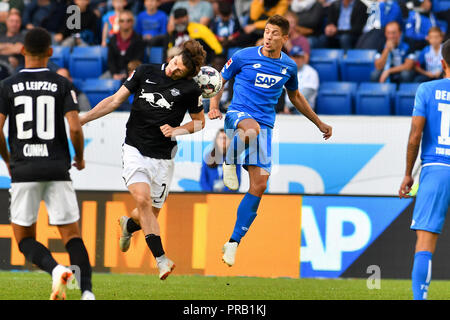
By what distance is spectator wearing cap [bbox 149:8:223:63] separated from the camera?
1561 cm

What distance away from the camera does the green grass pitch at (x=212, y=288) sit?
9.26 meters

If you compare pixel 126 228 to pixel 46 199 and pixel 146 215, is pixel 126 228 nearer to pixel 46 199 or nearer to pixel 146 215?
pixel 146 215

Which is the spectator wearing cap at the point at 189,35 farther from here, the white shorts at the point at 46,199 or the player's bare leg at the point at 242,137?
the white shorts at the point at 46,199

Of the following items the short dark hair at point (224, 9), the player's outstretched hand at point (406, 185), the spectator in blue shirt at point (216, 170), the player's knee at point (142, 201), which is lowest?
the spectator in blue shirt at point (216, 170)

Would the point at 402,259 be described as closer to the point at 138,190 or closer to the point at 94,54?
the point at 138,190

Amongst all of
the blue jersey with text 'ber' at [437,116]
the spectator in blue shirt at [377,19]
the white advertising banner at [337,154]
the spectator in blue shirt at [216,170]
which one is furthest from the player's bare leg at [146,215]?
the spectator in blue shirt at [377,19]

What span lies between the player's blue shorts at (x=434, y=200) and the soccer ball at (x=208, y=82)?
8.96ft

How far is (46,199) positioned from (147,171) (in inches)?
63.6

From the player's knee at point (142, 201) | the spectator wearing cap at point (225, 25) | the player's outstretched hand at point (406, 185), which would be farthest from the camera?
the spectator wearing cap at point (225, 25)

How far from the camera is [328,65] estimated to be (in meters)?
15.8

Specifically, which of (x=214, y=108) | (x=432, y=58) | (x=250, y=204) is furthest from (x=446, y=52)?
(x=432, y=58)

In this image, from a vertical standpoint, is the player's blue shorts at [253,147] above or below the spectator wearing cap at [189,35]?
below

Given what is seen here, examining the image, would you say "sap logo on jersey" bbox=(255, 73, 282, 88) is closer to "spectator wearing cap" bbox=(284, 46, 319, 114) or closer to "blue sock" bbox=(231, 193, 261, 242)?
"blue sock" bbox=(231, 193, 261, 242)
